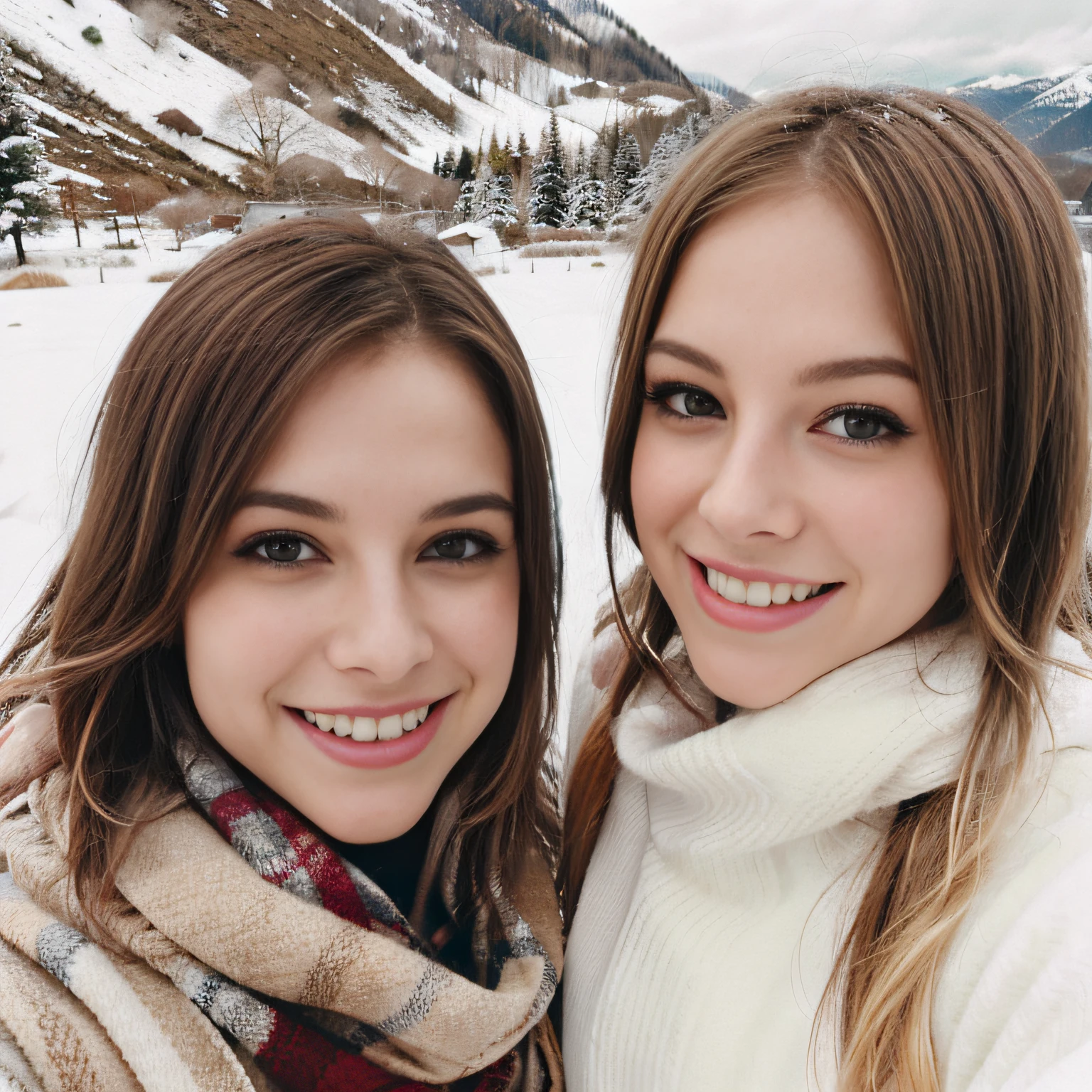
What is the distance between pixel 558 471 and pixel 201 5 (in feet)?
118

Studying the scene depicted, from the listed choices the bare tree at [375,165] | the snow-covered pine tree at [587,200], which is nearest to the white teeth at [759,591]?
the snow-covered pine tree at [587,200]

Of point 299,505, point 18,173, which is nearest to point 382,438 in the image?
point 299,505

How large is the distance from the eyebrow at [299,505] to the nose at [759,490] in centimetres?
51

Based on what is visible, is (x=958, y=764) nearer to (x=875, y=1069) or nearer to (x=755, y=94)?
(x=875, y=1069)

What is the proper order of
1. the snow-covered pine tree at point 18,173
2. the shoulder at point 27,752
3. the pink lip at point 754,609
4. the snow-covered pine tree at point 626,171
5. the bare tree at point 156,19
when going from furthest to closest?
the bare tree at point 156,19 → the snow-covered pine tree at point 18,173 → the snow-covered pine tree at point 626,171 → the shoulder at point 27,752 → the pink lip at point 754,609

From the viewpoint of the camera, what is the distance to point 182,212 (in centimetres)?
1439

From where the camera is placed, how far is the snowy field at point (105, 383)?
6.46 ft

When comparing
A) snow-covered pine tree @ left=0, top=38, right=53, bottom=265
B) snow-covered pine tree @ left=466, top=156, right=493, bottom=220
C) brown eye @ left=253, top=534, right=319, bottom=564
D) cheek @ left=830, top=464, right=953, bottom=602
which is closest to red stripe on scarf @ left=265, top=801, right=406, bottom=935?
brown eye @ left=253, top=534, right=319, bottom=564

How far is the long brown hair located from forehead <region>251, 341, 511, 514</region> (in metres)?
0.03

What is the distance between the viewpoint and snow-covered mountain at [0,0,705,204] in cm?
2036

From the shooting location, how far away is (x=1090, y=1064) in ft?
2.27

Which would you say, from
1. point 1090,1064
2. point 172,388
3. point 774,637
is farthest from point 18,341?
point 1090,1064

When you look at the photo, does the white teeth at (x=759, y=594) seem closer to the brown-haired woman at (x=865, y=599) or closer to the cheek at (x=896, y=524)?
the brown-haired woman at (x=865, y=599)

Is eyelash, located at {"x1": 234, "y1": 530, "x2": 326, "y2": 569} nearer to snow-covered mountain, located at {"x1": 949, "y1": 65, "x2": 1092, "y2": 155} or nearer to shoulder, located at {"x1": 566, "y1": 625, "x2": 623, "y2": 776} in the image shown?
shoulder, located at {"x1": 566, "y1": 625, "x2": 623, "y2": 776}
